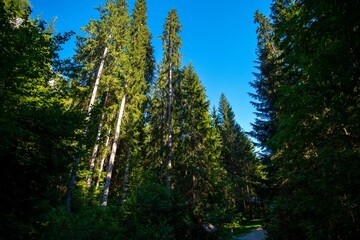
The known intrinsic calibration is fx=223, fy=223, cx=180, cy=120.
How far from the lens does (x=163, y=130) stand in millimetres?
20109

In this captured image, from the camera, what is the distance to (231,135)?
41219mm

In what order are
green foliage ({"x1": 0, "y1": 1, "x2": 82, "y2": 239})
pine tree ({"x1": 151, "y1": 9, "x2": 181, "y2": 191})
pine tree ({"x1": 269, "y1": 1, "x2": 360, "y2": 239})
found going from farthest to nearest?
pine tree ({"x1": 151, "y1": 9, "x2": 181, "y2": 191}), green foliage ({"x1": 0, "y1": 1, "x2": 82, "y2": 239}), pine tree ({"x1": 269, "y1": 1, "x2": 360, "y2": 239})

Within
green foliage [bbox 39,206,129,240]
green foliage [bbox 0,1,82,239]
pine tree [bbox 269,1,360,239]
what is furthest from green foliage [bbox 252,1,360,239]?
green foliage [bbox 39,206,129,240]

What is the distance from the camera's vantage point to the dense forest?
4.47 meters

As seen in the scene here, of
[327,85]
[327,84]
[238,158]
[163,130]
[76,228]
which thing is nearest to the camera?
[327,85]

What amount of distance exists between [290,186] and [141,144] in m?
15.7

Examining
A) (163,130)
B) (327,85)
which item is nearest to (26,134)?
(327,85)

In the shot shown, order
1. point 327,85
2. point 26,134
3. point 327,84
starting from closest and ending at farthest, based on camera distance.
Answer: point 327,85
point 327,84
point 26,134

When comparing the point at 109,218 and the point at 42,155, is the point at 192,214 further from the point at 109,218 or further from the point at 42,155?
the point at 42,155

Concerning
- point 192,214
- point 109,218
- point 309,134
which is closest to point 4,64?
point 309,134

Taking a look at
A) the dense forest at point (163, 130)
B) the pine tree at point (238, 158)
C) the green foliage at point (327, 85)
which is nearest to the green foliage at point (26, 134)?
the dense forest at point (163, 130)

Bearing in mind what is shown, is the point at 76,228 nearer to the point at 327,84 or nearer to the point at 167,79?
the point at 327,84

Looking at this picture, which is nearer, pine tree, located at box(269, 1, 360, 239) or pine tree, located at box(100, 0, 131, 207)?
pine tree, located at box(269, 1, 360, 239)

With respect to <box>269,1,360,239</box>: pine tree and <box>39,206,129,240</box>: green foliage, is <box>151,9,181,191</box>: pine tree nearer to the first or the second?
<box>39,206,129,240</box>: green foliage
